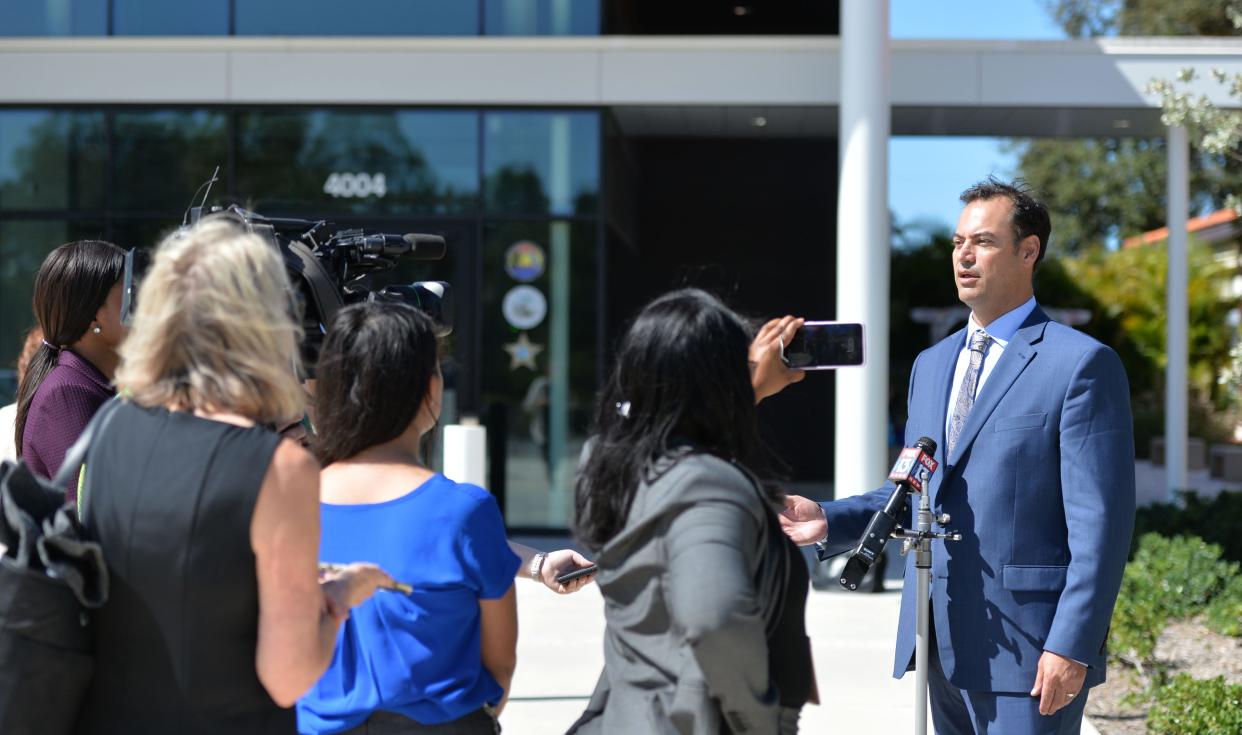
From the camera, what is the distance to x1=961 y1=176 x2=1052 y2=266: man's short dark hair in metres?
3.26

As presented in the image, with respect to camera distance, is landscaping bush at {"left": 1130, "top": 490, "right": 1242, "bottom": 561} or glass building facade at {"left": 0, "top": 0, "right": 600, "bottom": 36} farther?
glass building facade at {"left": 0, "top": 0, "right": 600, "bottom": 36}

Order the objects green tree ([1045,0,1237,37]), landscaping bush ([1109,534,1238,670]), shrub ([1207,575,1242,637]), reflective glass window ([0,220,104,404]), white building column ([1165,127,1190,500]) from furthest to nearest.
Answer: green tree ([1045,0,1237,37]) < reflective glass window ([0,220,104,404]) < white building column ([1165,127,1190,500]) < landscaping bush ([1109,534,1238,670]) < shrub ([1207,575,1242,637])

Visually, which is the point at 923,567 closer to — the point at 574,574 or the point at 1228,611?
the point at 574,574

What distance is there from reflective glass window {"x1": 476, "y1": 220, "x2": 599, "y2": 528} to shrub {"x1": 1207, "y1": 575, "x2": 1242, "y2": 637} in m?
5.14

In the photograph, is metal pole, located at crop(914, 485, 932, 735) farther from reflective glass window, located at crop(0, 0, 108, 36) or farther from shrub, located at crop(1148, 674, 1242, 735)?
reflective glass window, located at crop(0, 0, 108, 36)

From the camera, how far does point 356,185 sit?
10.7 m

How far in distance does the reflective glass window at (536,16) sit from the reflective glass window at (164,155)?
2.46 meters

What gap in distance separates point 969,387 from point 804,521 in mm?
576

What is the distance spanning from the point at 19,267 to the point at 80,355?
820 cm

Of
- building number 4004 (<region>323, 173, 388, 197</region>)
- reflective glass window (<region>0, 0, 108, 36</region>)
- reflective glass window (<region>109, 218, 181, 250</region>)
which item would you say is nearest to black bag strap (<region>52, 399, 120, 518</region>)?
building number 4004 (<region>323, 173, 388, 197</region>)

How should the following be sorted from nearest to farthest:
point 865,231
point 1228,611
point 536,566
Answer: point 536,566 → point 1228,611 → point 865,231

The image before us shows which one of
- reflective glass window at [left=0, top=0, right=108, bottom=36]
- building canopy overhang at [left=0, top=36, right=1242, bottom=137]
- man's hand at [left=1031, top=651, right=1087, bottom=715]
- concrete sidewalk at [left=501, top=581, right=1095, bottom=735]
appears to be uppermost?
reflective glass window at [left=0, top=0, right=108, bottom=36]

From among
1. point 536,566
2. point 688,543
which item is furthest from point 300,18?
point 688,543

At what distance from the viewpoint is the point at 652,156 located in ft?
53.0
